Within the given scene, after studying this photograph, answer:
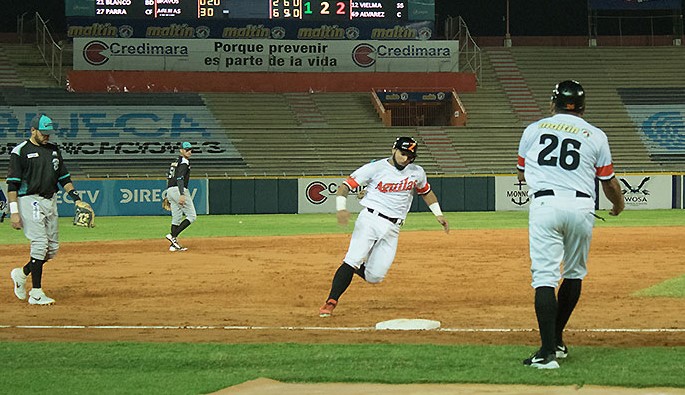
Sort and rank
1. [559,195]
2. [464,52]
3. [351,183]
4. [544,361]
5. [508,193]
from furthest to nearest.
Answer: [464,52] → [508,193] → [351,183] → [559,195] → [544,361]

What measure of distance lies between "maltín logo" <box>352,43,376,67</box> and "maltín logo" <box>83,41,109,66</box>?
1039cm

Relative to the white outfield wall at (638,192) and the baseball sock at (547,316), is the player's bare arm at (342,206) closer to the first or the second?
the baseball sock at (547,316)

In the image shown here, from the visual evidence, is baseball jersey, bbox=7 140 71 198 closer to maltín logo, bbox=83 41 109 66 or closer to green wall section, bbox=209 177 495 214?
green wall section, bbox=209 177 495 214

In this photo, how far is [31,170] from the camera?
1181 centimetres

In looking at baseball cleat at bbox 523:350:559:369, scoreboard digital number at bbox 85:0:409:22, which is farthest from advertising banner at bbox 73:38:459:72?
baseball cleat at bbox 523:350:559:369

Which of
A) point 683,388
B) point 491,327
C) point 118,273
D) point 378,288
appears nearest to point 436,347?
point 491,327

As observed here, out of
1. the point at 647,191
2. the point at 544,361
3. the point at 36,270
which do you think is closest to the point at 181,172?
the point at 36,270

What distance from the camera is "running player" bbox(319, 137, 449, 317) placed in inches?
424

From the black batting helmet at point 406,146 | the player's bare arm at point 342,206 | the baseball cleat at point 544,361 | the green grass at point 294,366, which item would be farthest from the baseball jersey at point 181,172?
the baseball cleat at point 544,361

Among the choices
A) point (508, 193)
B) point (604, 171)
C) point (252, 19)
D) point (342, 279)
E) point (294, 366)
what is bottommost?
point (294, 366)

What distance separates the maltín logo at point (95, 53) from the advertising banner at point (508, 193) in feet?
55.7

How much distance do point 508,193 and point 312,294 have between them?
24.8 meters

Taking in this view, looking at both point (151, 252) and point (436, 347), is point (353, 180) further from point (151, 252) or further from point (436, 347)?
A: point (151, 252)

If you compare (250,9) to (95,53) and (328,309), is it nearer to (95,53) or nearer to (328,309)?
(95,53)
